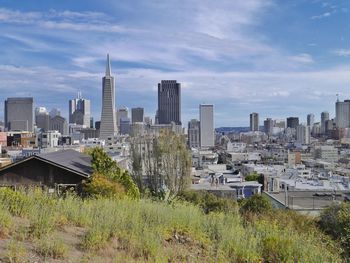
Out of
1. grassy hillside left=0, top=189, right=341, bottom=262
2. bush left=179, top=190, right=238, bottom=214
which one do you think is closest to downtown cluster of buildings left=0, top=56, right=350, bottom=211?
bush left=179, top=190, right=238, bottom=214

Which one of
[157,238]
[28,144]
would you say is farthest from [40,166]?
[28,144]

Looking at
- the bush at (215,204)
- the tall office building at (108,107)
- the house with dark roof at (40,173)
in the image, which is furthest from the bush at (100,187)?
the tall office building at (108,107)

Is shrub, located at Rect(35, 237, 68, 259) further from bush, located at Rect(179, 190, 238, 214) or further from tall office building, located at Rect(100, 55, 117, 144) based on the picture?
tall office building, located at Rect(100, 55, 117, 144)

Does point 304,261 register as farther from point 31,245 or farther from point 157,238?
point 31,245

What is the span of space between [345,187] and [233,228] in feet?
154

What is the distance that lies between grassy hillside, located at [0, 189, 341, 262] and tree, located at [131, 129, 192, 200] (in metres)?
20.6

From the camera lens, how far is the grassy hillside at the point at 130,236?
504 cm

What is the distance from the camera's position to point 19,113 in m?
191

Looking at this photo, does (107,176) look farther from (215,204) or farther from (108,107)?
(108,107)

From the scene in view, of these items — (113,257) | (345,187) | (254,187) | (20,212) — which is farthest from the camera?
(345,187)

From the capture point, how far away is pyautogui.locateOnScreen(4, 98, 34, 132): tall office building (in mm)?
184375

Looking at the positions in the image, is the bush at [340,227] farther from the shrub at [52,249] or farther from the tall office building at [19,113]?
the tall office building at [19,113]

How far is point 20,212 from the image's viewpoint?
248 inches

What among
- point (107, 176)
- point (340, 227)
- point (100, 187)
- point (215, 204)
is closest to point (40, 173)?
point (107, 176)
